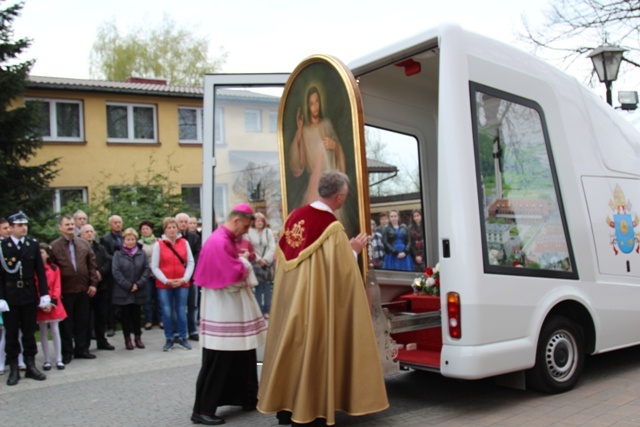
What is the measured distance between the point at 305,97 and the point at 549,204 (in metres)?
2.43

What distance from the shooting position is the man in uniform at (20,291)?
7.32m

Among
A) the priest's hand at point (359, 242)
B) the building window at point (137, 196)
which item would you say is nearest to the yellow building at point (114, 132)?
the building window at point (137, 196)

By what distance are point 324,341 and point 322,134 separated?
2026 millimetres

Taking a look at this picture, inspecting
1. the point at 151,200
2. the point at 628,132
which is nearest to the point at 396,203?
the point at 628,132

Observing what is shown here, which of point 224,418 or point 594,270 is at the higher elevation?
point 594,270

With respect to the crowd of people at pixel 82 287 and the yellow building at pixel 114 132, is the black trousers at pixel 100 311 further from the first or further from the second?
the yellow building at pixel 114 132

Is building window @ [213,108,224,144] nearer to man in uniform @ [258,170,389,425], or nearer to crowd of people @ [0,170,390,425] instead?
crowd of people @ [0,170,390,425]

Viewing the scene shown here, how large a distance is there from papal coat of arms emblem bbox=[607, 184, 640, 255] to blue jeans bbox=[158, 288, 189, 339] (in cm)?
567

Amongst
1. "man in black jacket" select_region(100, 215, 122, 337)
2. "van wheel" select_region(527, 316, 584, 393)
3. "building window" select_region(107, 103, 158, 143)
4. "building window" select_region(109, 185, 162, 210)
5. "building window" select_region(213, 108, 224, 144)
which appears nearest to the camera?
"van wheel" select_region(527, 316, 584, 393)

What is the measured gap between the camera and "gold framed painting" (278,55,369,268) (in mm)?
5387

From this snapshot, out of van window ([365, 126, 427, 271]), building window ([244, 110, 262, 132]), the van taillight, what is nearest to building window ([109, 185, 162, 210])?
building window ([244, 110, 262, 132])

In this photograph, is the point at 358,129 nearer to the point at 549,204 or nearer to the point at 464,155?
the point at 464,155

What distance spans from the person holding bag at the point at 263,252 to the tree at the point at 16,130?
27.1 feet

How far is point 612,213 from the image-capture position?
21.6ft
